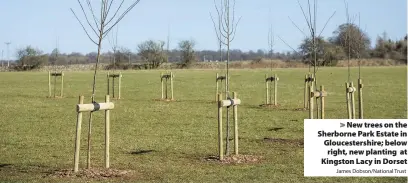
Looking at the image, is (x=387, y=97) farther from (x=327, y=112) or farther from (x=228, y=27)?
(x=228, y=27)

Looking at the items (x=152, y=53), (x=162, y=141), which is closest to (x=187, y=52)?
(x=152, y=53)

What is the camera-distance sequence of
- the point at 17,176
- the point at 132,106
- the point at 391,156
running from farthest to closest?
1. the point at 132,106
2. the point at 17,176
3. the point at 391,156

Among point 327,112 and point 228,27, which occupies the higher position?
point 228,27

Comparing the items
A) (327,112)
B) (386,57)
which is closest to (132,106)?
(327,112)

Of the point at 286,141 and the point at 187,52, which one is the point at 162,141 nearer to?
the point at 286,141

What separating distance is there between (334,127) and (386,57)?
319 ft

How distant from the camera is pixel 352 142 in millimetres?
8023
